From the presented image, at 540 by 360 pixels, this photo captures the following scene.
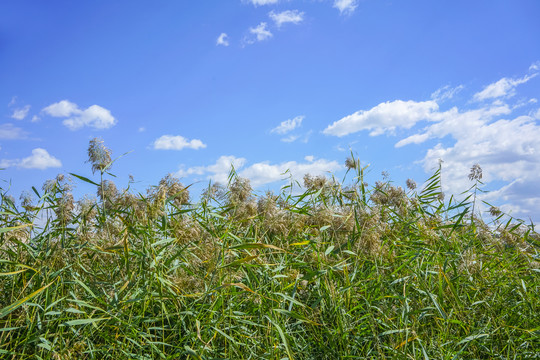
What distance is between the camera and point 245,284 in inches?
103

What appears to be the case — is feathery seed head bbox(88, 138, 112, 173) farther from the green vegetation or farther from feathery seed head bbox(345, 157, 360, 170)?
feathery seed head bbox(345, 157, 360, 170)

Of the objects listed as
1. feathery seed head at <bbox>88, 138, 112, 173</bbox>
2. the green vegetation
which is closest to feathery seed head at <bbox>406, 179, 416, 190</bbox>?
the green vegetation

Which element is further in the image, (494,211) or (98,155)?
(494,211)

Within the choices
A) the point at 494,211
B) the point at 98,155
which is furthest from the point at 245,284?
the point at 494,211

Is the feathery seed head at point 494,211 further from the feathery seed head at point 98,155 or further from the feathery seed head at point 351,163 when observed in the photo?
the feathery seed head at point 98,155

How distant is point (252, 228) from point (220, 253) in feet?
2.57

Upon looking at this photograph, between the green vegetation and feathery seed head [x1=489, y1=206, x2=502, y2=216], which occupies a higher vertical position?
feathery seed head [x1=489, y1=206, x2=502, y2=216]

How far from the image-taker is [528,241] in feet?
13.3

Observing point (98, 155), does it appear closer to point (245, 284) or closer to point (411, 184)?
point (245, 284)

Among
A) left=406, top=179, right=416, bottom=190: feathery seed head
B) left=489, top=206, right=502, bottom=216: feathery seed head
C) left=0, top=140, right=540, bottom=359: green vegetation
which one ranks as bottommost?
left=0, top=140, right=540, bottom=359: green vegetation

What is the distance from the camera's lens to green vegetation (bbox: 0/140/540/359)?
2.34 meters

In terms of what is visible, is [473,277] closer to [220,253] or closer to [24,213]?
[220,253]

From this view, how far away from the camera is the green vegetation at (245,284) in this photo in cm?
234

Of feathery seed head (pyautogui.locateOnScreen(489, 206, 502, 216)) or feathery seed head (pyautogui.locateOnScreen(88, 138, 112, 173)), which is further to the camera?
feathery seed head (pyautogui.locateOnScreen(489, 206, 502, 216))
